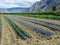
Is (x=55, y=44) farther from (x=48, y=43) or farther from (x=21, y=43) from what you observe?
(x=21, y=43)

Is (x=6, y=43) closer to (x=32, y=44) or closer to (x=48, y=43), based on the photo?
(x=32, y=44)

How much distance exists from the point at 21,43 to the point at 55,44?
273 centimetres

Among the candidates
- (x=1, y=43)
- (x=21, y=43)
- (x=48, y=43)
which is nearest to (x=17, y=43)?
(x=21, y=43)

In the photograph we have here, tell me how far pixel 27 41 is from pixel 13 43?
133 cm

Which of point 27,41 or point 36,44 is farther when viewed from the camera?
point 27,41

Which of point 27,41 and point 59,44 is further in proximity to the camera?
point 27,41

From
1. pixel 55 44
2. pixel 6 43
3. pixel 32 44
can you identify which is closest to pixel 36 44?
pixel 32 44

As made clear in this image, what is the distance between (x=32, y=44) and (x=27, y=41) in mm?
1380

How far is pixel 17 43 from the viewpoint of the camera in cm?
1741

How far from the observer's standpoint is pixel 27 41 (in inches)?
719

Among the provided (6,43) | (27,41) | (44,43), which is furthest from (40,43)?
(6,43)

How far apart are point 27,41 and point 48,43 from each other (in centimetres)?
197

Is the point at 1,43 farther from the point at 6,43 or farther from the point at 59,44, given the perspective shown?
the point at 59,44

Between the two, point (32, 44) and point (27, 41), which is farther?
point (27, 41)
